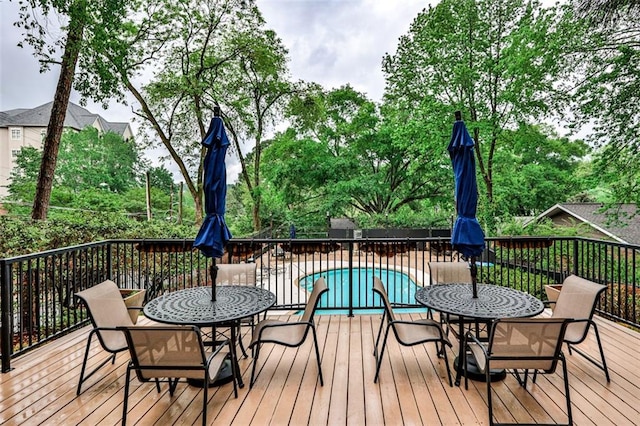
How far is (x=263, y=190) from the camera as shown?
17.5 m

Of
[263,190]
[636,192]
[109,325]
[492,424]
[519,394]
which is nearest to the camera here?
[492,424]

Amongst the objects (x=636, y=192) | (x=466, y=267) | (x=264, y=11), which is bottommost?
(x=466, y=267)

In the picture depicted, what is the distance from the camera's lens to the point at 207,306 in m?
2.88

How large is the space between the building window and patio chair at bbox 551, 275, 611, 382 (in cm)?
3389

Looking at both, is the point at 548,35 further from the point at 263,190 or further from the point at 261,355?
the point at 263,190

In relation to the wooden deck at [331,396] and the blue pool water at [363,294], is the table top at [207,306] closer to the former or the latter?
the wooden deck at [331,396]

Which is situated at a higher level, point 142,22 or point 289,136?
point 142,22

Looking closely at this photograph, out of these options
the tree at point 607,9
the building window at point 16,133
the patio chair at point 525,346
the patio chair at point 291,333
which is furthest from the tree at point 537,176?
the building window at point 16,133

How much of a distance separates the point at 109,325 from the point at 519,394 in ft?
11.4

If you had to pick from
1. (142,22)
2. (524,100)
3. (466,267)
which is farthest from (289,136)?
(466,267)

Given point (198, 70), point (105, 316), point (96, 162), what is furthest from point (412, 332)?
point (96, 162)

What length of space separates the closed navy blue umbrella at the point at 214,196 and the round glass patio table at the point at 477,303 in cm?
189

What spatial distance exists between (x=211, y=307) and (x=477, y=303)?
230 centimetres

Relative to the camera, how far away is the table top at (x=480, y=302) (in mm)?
2646
